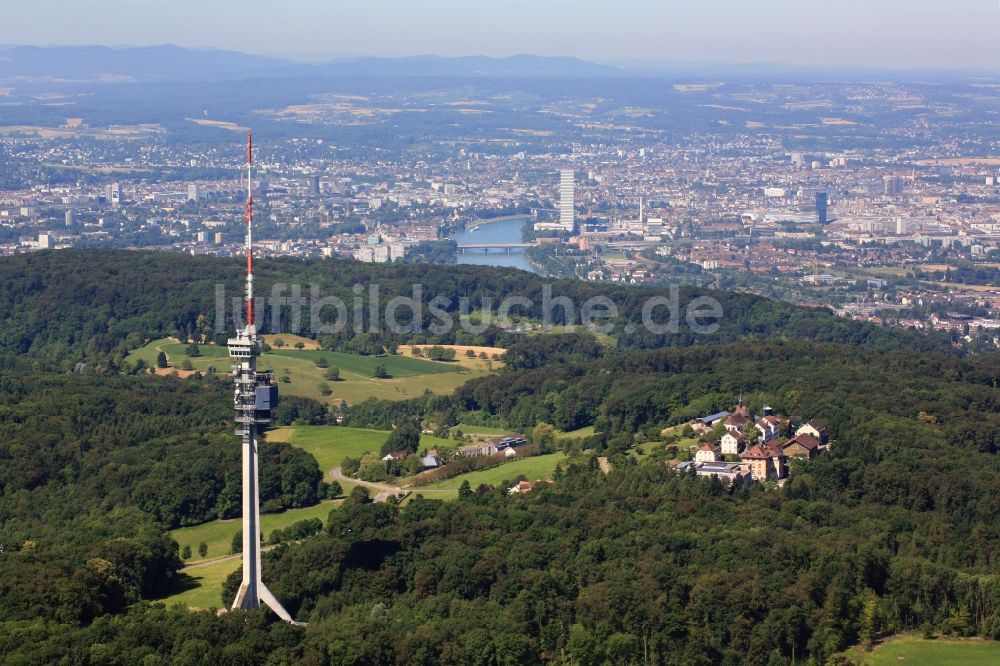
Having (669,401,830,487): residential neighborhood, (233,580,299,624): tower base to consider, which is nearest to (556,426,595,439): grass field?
(669,401,830,487): residential neighborhood

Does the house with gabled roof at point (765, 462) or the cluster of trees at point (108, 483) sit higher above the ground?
the house with gabled roof at point (765, 462)

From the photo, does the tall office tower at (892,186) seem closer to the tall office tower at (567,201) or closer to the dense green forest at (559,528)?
the tall office tower at (567,201)

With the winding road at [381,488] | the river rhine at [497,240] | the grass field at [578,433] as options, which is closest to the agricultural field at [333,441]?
the winding road at [381,488]

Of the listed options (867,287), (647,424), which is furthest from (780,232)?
Answer: (647,424)

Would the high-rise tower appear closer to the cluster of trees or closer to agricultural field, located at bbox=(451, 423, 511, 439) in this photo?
the cluster of trees

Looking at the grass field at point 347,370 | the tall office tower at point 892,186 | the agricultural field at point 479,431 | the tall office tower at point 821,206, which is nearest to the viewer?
the agricultural field at point 479,431

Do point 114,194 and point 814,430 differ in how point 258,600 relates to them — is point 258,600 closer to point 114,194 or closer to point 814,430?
point 814,430

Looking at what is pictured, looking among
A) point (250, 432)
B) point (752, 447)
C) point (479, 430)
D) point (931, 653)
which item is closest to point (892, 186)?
point (479, 430)
